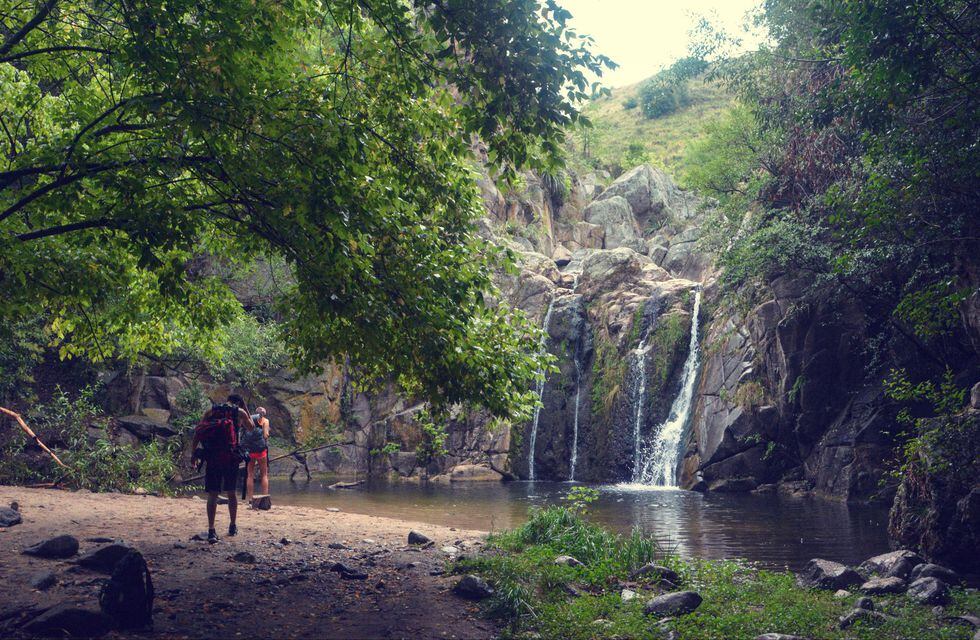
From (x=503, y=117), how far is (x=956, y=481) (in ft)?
28.3

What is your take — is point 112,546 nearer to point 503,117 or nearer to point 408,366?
point 408,366

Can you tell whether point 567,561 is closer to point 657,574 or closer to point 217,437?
point 657,574

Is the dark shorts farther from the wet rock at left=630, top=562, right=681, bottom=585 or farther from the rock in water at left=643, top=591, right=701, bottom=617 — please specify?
the rock in water at left=643, top=591, right=701, bottom=617

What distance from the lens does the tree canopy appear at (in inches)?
241

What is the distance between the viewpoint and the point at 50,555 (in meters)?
7.30

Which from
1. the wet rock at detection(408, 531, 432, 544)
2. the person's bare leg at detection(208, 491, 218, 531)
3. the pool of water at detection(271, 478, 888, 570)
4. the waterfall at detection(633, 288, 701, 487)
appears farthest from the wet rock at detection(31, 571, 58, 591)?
the waterfall at detection(633, 288, 701, 487)

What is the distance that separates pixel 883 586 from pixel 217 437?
26.8 feet

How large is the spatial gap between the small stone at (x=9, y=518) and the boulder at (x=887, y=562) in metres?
11.2

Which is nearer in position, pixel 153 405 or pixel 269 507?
pixel 269 507

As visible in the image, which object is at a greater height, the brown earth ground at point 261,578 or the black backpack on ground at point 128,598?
the black backpack on ground at point 128,598

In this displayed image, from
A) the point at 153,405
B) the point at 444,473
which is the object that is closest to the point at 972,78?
the point at 444,473

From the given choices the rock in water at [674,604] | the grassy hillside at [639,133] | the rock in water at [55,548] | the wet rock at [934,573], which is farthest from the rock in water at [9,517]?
the grassy hillside at [639,133]

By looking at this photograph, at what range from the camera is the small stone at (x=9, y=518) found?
30.1 feet

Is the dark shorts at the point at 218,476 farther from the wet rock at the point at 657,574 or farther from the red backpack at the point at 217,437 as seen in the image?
the wet rock at the point at 657,574
